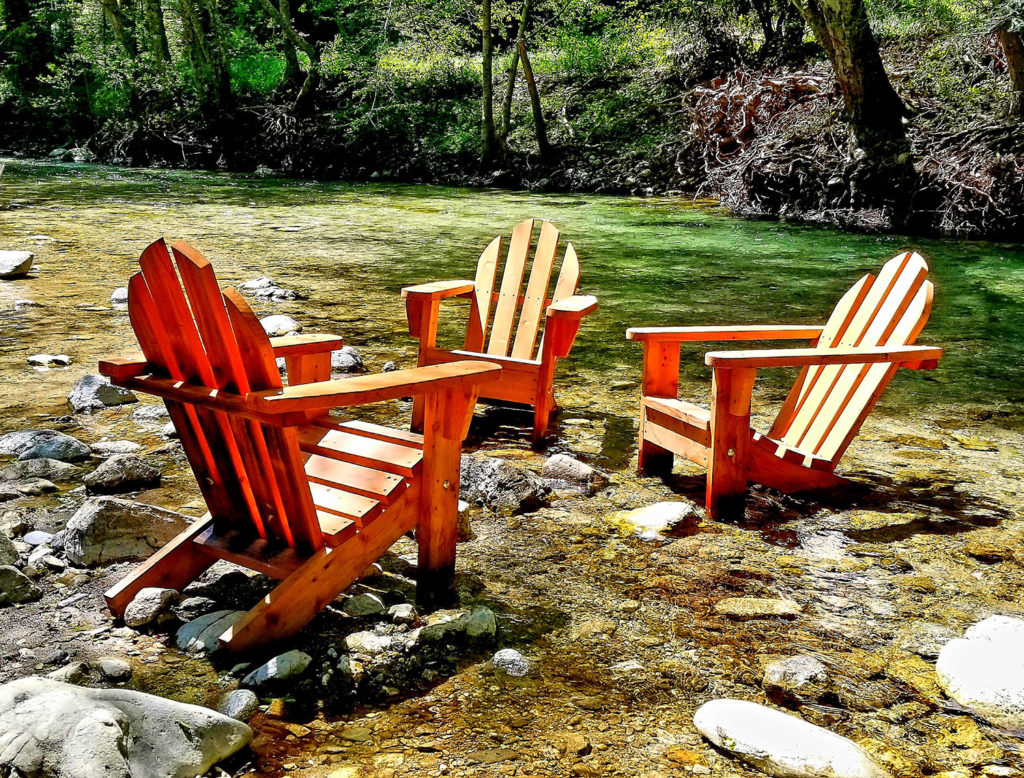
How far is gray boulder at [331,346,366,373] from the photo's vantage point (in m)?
4.73

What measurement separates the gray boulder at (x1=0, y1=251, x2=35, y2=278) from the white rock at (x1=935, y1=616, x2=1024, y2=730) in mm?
6973

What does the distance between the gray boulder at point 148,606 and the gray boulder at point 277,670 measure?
0.38m

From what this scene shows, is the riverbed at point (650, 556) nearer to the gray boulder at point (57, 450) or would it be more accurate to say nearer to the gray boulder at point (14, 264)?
the gray boulder at point (14, 264)

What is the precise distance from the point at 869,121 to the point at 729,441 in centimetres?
953

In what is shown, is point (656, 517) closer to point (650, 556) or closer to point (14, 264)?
point (650, 556)

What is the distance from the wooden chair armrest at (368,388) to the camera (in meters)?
2.00

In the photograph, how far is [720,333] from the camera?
3723mm

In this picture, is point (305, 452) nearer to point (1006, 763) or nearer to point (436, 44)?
point (1006, 763)

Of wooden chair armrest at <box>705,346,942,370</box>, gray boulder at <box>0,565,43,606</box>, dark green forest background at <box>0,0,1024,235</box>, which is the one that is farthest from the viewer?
dark green forest background at <box>0,0,1024,235</box>

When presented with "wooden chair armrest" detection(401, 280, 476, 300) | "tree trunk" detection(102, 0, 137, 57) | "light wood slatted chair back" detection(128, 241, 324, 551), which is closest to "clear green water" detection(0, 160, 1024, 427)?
"wooden chair armrest" detection(401, 280, 476, 300)

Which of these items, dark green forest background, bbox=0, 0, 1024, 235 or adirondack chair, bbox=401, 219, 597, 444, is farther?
dark green forest background, bbox=0, 0, 1024, 235

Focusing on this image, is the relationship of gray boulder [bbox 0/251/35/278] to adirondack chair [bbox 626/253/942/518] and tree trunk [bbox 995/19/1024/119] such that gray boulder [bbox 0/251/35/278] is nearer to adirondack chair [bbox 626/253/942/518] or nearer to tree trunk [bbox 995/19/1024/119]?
adirondack chair [bbox 626/253/942/518]

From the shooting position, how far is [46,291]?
6.59 m

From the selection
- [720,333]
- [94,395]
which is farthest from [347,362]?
[720,333]
